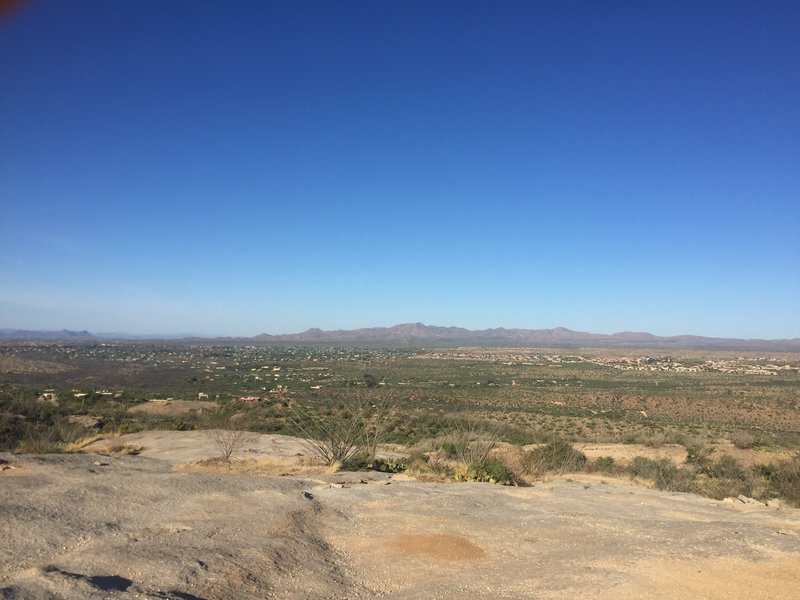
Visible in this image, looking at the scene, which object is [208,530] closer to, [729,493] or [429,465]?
[429,465]

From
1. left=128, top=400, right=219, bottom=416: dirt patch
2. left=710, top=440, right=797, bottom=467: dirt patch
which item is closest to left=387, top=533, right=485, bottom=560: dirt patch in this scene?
left=710, top=440, right=797, bottom=467: dirt patch

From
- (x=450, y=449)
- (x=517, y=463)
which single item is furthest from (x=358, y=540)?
(x=450, y=449)

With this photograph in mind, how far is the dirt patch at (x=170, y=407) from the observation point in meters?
38.3

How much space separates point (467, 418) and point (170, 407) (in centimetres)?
2217

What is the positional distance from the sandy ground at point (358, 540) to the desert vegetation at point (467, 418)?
493 cm

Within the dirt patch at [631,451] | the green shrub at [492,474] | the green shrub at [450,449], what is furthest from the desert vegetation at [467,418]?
the dirt patch at [631,451]

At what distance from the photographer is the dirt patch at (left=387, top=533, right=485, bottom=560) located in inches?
335

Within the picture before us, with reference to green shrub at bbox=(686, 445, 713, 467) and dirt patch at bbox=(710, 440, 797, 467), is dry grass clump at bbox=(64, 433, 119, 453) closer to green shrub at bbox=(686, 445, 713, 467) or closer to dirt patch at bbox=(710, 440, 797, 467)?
green shrub at bbox=(686, 445, 713, 467)

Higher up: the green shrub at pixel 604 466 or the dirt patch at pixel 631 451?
the green shrub at pixel 604 466

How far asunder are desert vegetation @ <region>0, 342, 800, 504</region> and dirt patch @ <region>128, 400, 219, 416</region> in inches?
5.6

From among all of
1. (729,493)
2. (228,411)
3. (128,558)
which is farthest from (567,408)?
(128,558)

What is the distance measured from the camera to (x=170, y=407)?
132 feet

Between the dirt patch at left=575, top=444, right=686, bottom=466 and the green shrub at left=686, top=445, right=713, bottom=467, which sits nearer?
the green shrub at left=686, top=445, right=713, bottom=467

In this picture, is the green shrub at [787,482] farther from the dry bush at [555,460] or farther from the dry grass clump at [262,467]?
the dry grass clump at [262,467]
